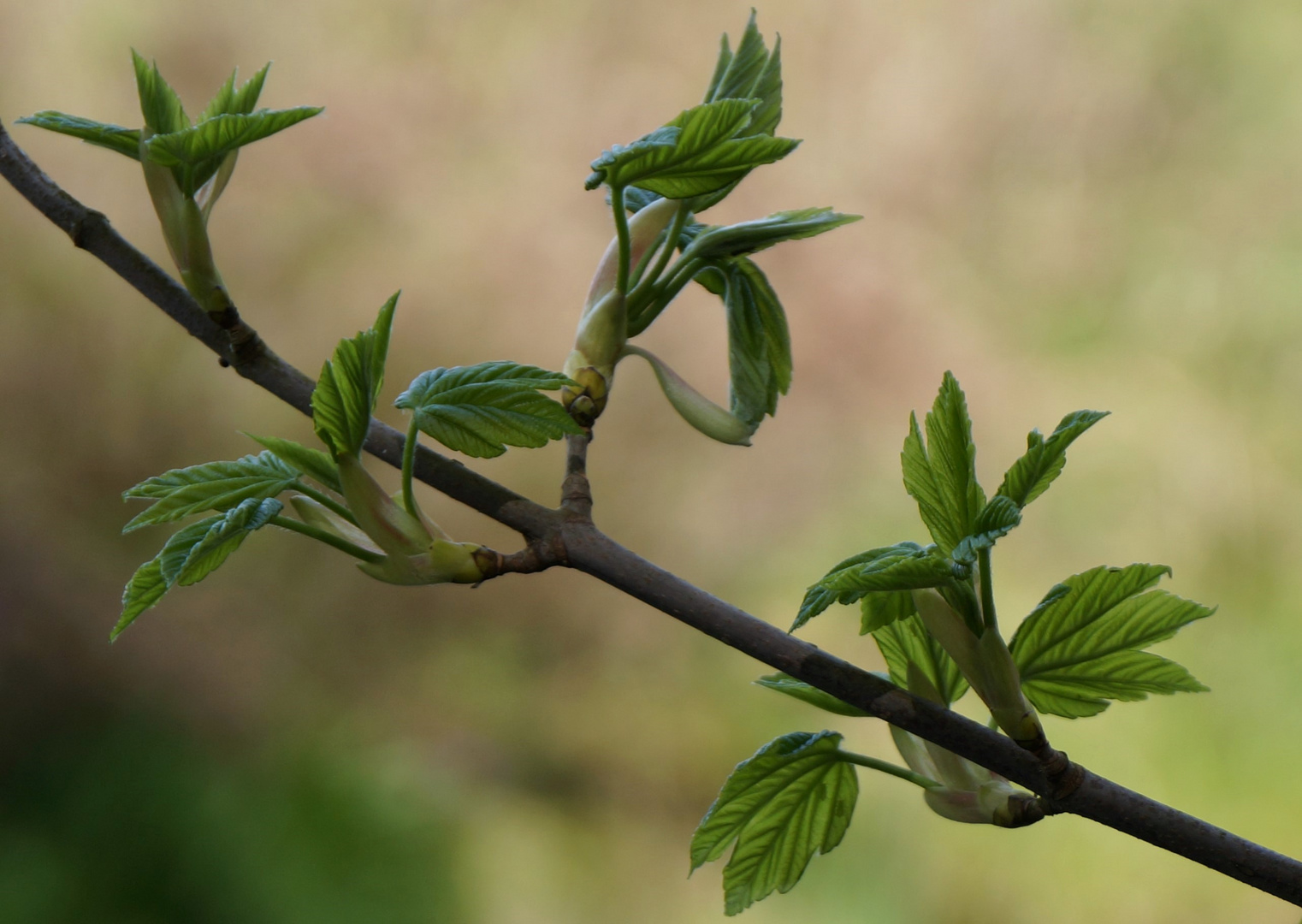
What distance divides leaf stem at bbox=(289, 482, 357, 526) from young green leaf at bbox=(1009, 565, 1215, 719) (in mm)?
161

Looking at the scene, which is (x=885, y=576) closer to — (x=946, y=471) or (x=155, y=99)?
(x=946, y=471)

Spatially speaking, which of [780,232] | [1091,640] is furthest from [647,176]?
[1091,640]

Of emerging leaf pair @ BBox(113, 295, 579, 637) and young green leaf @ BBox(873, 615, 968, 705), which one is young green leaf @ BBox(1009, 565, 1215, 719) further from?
emerging leaf pair @ BBox(113, 295, 579, 637)

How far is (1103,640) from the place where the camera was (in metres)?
0.26

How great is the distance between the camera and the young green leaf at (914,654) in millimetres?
292

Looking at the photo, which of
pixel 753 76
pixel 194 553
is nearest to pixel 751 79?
pixel 753 76

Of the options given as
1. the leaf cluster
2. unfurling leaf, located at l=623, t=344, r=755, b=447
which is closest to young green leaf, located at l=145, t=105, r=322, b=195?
the leaf cluster

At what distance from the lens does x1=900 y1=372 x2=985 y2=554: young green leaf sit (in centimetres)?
24

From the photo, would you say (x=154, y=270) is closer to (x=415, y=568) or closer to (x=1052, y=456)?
(x=415, y=568)

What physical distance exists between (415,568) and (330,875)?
2.08ft

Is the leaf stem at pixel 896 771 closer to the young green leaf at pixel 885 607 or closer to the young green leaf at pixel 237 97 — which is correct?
the young green leaf at pixel 885 607

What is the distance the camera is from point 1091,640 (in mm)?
265

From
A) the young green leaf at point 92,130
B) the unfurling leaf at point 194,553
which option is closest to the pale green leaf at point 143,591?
the unfurling leaf at point 194,553

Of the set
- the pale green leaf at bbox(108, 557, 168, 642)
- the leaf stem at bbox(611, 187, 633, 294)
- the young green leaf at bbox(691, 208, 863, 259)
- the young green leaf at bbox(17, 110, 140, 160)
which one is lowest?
the pale green leaf at bbox(108, 557, 168, 642)
